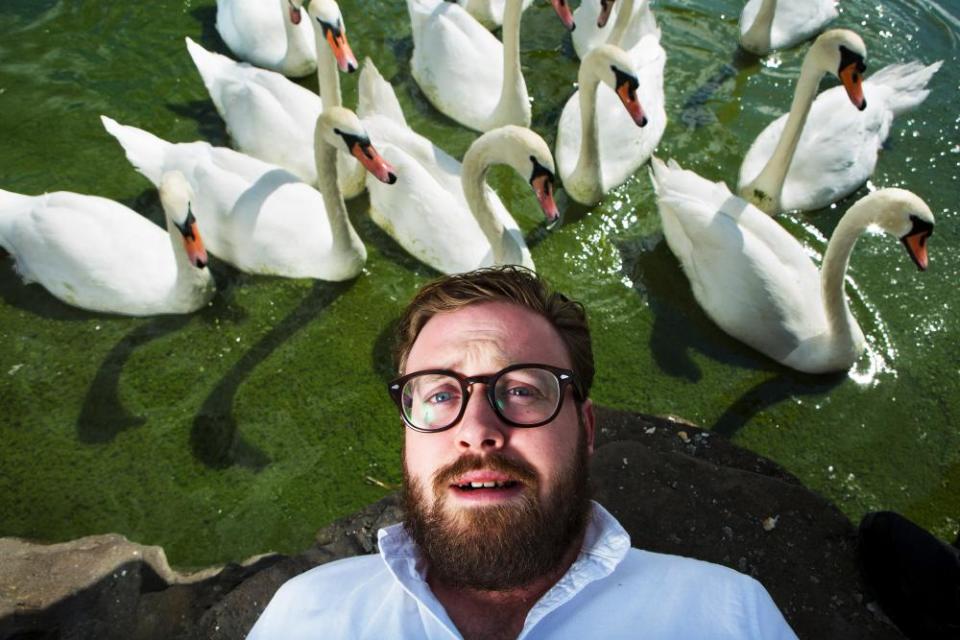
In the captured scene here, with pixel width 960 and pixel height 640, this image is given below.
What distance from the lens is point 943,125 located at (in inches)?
255

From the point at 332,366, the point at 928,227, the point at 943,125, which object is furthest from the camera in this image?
the point at 943,125

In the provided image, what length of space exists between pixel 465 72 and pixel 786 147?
7.53ft

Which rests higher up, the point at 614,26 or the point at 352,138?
the point at 614,26

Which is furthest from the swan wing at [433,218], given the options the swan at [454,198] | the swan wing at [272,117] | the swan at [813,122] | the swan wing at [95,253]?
the swan at [813,122]

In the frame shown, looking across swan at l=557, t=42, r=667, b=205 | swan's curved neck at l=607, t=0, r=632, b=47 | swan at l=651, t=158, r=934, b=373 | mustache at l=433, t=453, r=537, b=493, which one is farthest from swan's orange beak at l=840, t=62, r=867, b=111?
mustache at l=433, t=453, r=537, b=493

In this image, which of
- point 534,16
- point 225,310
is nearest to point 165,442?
point 225,310

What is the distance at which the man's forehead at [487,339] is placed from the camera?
2215 millimetres

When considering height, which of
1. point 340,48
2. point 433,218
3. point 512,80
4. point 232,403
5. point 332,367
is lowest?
point 232,403

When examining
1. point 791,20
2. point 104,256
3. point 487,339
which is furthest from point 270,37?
point 487,339

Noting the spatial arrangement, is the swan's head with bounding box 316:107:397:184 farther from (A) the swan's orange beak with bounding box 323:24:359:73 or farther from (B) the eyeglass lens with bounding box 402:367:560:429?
(B) the eyeglass lens with bounding box 402:367:560:429

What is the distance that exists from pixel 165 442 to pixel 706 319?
125 inches

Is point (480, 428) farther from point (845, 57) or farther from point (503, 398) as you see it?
point (845, 57)

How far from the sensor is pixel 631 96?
16.2 ft

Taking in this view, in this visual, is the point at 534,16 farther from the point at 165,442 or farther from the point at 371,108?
the point at 165,442
